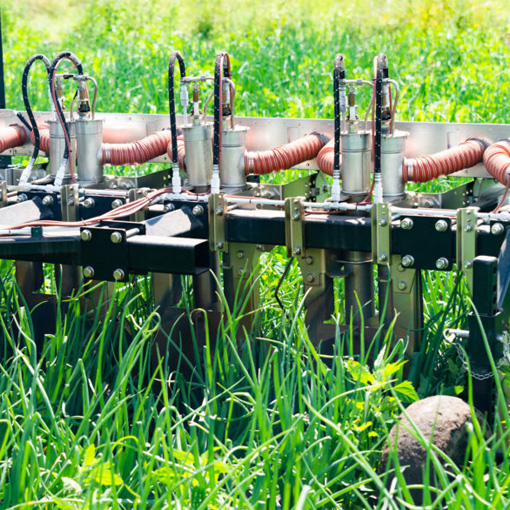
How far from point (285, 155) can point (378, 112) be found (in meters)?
0.63

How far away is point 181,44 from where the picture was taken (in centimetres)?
1095

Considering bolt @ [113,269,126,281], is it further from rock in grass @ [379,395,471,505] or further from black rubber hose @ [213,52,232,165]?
rock in grass @ [379,395,471,505]

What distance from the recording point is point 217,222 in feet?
10.5

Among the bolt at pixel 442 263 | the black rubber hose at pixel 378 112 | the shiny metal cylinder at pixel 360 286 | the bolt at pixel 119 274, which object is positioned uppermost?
the black rubber hose at pixel 378 112

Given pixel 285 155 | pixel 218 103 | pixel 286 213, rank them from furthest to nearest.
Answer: pixel 285 155 → pixel 218 103 → pixel 286 213

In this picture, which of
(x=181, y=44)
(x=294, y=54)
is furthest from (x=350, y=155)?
(x=181, y=44)

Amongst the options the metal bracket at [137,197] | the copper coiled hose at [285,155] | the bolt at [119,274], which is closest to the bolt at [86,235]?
the bolt at [119,274]

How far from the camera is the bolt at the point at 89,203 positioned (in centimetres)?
346

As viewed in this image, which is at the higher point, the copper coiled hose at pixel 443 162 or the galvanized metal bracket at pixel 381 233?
the copper coiled hose at pixel 443 162

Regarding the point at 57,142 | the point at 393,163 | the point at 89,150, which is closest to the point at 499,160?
the point at 393,163

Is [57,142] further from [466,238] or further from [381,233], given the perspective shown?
[466,238]

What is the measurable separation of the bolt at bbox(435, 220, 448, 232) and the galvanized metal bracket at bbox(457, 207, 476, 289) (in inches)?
2.0

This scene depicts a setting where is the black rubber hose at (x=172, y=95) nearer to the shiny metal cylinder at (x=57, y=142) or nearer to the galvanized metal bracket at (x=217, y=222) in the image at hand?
the galvanized metal bracket at (x=217, y=222)

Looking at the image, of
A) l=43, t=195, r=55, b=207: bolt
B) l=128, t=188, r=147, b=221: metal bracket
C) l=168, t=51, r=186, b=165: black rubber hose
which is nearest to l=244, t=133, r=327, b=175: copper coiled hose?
l=168, t=51, r=186, b=165: black rubber hose
